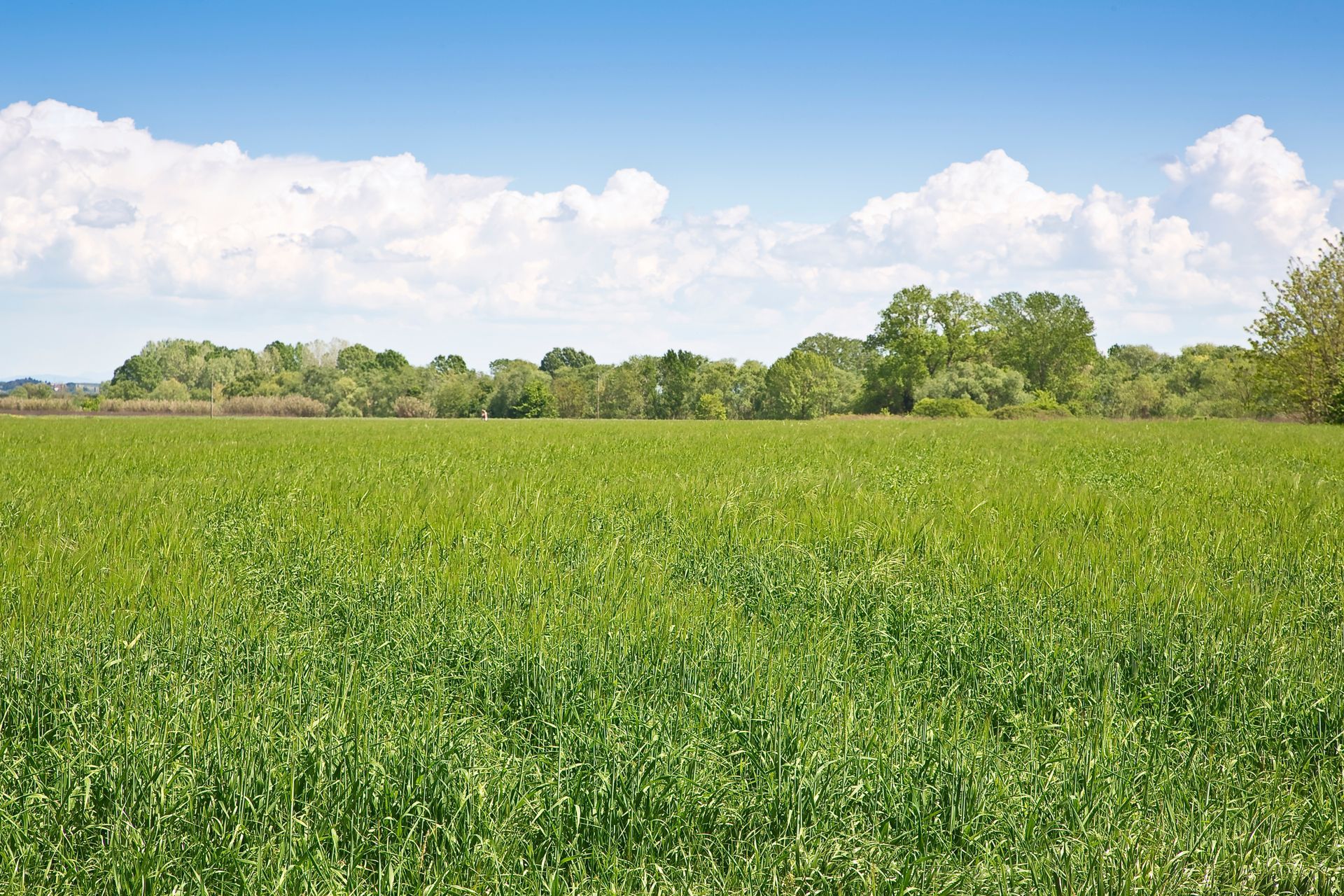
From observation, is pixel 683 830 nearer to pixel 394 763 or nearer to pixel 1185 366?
pixel 394 763

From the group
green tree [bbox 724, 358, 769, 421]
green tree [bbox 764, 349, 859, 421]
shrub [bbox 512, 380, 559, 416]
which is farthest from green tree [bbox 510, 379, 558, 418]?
green tree [bbox 764, 349, 859, 421]

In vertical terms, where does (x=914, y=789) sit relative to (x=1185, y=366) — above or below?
below

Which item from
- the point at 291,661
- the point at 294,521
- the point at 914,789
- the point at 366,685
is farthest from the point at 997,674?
A: the point at 294,521

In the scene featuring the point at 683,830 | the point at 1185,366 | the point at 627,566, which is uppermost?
the point at 1185,366

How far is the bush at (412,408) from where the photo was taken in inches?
3944

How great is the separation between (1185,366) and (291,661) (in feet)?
347

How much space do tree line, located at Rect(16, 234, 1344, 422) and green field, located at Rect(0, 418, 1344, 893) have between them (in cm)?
4418

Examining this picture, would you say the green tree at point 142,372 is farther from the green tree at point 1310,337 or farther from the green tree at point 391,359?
the green tree at point 1310,337

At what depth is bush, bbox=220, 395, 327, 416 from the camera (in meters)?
84.4

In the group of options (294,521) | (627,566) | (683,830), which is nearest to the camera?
(683,830)

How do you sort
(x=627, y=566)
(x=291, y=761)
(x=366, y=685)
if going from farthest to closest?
(x=627, y=566), (x=366, y=685), (x=291, y=761)

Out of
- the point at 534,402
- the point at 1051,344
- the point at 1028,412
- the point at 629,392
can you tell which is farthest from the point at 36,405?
the point at 1051,344

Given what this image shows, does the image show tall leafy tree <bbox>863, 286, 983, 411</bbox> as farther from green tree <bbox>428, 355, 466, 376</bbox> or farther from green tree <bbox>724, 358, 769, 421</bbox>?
green tree <bbox>428, 355, 466, 376</bbox>

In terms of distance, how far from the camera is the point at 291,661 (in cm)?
377
